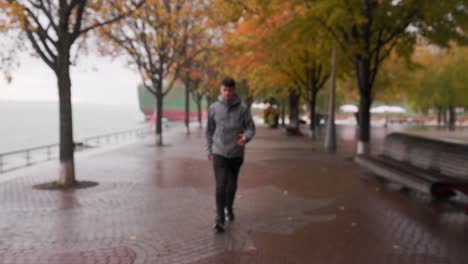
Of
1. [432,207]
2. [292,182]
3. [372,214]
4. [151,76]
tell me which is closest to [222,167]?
[372,214]

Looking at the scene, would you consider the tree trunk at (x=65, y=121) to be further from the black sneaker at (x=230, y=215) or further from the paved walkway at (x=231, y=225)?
the black sneaker at (x=230, y=215)

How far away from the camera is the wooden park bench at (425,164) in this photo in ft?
25.9

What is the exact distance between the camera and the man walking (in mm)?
6445

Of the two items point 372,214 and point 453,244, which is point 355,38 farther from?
point 453,244

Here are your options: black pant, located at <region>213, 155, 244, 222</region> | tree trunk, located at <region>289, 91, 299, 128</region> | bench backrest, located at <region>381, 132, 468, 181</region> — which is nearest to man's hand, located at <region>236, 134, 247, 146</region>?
black pant, located at <region>213, 155, 244, 222</region>

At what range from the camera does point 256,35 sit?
82.1ft

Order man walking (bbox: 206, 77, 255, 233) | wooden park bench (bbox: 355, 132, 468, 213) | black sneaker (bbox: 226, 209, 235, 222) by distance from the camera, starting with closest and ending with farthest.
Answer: man walking (bbox: 206, 77, 255, 233) < black sneaker (bbox: 226, 209, 235, 222) < wooden park bench (bbox: 355, 132, 468, 213)

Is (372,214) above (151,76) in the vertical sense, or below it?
below

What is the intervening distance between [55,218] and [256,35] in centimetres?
1921

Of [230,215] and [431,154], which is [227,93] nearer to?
[230,215]

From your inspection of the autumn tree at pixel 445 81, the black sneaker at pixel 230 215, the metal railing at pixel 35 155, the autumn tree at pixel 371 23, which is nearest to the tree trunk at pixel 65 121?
the black sneaker at pixel 230 215

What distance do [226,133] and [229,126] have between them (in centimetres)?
10

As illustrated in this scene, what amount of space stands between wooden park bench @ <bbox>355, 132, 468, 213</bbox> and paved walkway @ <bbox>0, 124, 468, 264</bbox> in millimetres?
408

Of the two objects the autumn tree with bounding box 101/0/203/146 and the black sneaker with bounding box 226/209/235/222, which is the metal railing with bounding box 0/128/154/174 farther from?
the black sneaker with bounding box 226/209/235/222
